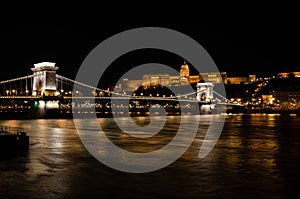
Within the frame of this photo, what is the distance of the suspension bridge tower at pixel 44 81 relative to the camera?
70.6m

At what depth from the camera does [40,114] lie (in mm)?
65188

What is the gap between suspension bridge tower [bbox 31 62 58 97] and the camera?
70625mm

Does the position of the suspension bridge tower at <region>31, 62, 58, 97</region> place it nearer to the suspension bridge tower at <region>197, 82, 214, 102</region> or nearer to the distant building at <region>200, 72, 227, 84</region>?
the suspension bridge tower at <region>197, 82, 214, 102</region>

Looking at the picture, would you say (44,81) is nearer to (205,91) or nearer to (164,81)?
(205,91)

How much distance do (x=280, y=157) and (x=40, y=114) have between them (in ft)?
166

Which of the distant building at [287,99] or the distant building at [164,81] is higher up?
the distant building at [164,81]

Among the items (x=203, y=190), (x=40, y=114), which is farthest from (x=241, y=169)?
(x=40, y=114)

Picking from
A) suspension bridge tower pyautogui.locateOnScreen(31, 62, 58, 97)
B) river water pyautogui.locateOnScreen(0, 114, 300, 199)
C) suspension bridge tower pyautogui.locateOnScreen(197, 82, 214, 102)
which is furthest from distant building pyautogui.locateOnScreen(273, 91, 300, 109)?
river water pyautogui.locateOnScreen(0, 114, 300, 199)

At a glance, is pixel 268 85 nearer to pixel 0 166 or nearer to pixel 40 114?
pixel 40 114

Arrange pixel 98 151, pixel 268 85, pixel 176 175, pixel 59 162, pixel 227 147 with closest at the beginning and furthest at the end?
pixel 176 175 → pixel 59 162 → pixel 98 151 → pixel 227 147 → pixel 268 85

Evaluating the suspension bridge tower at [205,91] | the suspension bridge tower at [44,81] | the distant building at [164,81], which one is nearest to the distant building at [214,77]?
the distant building at [164,81]

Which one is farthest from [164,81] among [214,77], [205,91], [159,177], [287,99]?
[159,177]

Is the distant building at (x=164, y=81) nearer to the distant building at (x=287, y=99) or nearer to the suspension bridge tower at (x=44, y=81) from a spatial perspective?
the distant building at (x=287, y=99)

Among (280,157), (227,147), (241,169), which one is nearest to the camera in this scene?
(241,169)
